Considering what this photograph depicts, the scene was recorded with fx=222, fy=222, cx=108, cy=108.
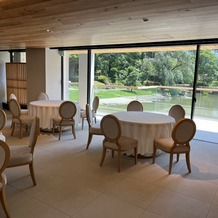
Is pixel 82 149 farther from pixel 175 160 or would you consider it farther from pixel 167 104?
pixel 167 104

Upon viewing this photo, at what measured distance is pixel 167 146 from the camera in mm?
3613

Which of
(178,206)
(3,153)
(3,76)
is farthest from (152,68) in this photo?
(3,76)

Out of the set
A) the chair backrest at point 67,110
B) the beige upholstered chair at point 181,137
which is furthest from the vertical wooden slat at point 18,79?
the beige upholstered chair at point 181,137

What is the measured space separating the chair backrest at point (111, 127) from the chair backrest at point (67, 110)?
1.61 metres

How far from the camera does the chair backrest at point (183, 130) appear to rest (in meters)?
3.42

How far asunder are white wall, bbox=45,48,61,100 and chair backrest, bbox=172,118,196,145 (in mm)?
5300

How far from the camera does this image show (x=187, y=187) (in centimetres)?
313

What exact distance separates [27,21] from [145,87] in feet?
14.5

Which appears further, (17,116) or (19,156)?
(17,116)

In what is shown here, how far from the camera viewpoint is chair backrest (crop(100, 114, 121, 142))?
3.53 m

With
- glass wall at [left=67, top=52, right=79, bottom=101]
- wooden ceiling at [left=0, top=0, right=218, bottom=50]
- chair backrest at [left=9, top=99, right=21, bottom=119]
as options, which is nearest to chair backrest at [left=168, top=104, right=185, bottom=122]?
wooden ceiling at [left=0, top=0, right=218, bottom=50]

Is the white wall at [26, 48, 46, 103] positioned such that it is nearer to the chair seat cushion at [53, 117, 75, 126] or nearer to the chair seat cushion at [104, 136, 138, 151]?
the chair seat cushion at [53, 117, 75, 126]

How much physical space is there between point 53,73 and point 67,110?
9.93 feet

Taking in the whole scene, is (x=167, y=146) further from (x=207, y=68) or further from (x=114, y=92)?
(x=114, y=92)
